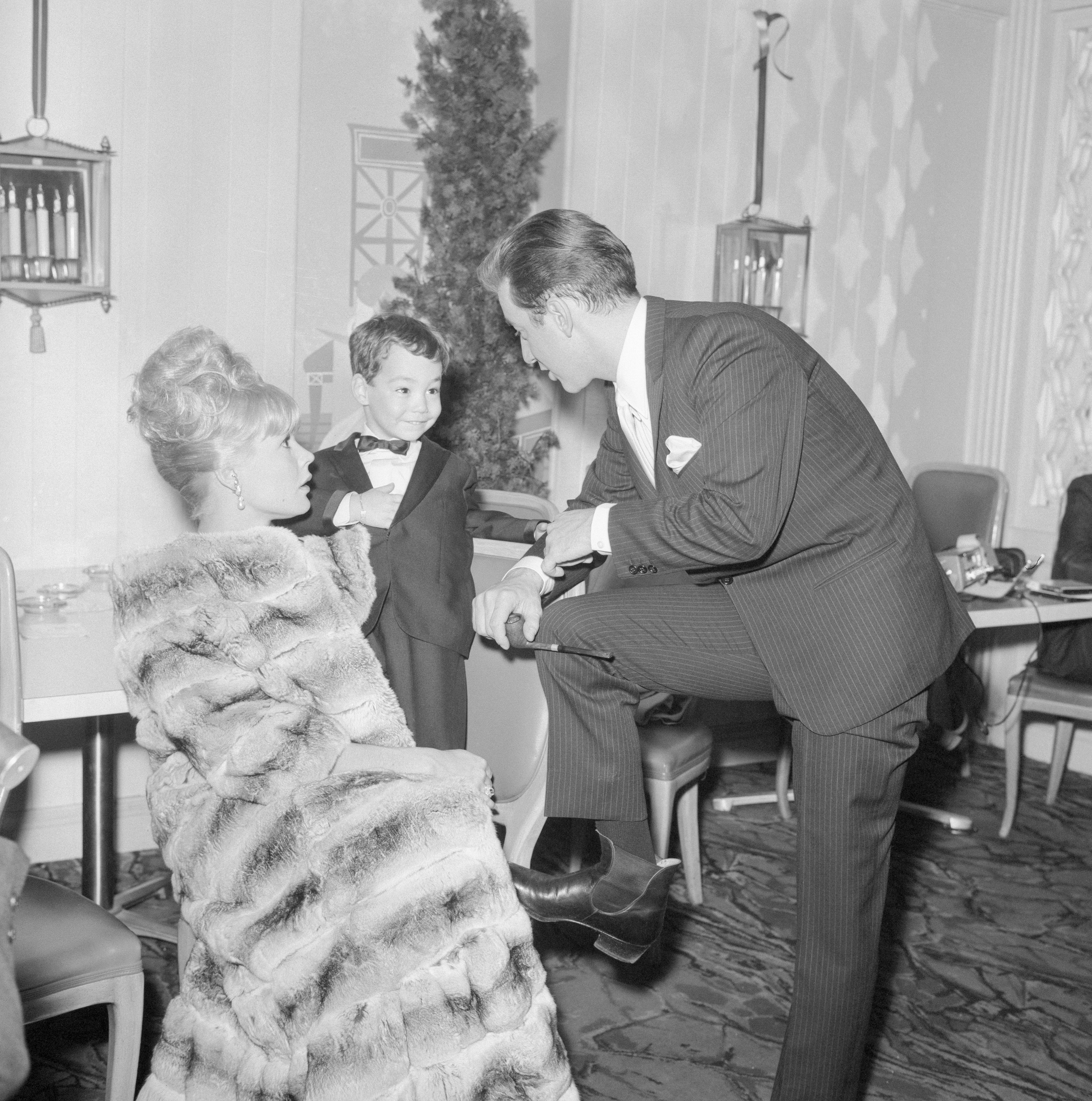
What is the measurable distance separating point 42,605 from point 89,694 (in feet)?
2.53

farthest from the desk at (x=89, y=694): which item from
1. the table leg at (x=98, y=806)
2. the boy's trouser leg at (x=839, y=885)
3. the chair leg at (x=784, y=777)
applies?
the chair leg at (x=784, y=777)

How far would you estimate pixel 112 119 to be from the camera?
3809 mm

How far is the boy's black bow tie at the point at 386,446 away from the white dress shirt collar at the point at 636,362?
778 millimetres

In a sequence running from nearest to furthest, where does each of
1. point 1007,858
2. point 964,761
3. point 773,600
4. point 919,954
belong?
1. point 773,600
2. point 919,954
3. point 1007,858
4. point 964,761

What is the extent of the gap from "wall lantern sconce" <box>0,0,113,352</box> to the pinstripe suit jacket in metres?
2.18

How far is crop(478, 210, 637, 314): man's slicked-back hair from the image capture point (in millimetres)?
2256

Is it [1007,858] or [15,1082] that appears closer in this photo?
[15,1082]

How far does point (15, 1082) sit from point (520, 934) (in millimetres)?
895

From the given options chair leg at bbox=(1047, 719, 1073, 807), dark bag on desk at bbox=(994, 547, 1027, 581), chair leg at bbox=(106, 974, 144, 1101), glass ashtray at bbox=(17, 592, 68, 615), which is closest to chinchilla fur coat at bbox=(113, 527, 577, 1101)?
chair leg at bbox=(106, 974, 144, 1101)

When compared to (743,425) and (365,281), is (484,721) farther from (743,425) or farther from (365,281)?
(365,281)

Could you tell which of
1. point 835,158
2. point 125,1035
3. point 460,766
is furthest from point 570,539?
point 835,158

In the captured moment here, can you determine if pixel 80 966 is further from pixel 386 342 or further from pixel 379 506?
pixel 386 342

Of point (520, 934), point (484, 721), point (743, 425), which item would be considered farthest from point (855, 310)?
point (520, 934)

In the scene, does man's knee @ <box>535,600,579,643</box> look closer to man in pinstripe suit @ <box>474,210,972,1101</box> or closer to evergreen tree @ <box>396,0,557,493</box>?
man in pinstripe suit @ <box>474,210,972,1101</box>
